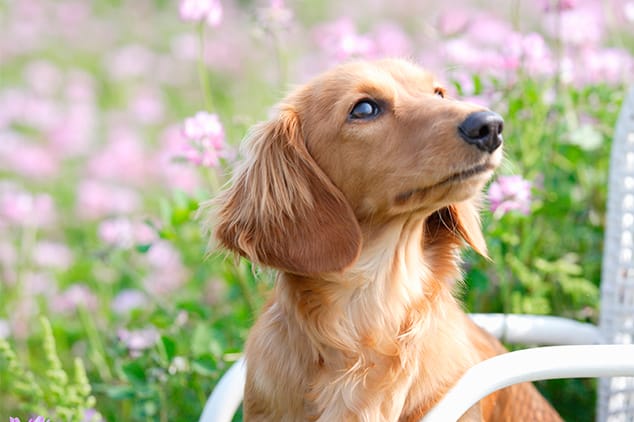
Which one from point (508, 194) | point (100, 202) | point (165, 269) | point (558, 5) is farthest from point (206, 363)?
point (100, 202)

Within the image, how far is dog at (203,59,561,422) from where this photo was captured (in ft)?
7.10

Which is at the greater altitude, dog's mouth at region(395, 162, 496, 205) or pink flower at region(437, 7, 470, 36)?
dog's mouth at region(395, 162, 496, 205)

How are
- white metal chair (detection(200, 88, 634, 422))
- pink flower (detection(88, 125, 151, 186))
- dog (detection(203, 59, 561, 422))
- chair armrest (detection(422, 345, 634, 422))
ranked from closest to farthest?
chair armrest (detection(422, 345, 634, 422)) → dog (detection(203, 59, 561, 422)) → white metal chair (detection(200, 88, 634, 422)) → pink flower (detection(88, 125, 151, 186))

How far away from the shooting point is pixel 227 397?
97.3 inches

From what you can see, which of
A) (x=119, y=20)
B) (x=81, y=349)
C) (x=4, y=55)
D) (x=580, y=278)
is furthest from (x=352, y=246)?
(x=119, y=20)

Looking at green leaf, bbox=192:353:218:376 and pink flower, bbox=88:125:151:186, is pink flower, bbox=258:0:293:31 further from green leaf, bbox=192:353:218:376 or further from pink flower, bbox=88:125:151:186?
pink flower, bbox=88:125:151:186

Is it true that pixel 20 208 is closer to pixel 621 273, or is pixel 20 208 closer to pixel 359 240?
pixel 359 240

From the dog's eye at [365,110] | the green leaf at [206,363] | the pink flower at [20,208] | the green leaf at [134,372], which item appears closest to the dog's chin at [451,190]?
the dog's eye at [365,110]

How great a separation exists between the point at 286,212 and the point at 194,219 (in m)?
0.44

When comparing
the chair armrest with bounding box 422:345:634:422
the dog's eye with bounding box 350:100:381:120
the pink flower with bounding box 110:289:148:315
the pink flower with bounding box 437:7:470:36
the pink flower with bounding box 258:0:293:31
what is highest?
the dog's eye with bounding box 350:100:381:120

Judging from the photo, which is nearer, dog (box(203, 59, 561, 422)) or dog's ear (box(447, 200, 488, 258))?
dog (box(203, 59, 561, 422))

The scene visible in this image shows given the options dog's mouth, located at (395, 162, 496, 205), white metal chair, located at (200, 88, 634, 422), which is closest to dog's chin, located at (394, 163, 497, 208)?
dog's mouth, located at (395, 162, 496, 205)

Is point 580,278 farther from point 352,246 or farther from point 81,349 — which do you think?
point 81,349

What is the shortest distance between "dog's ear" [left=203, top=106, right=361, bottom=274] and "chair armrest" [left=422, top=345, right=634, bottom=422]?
0.42 m
